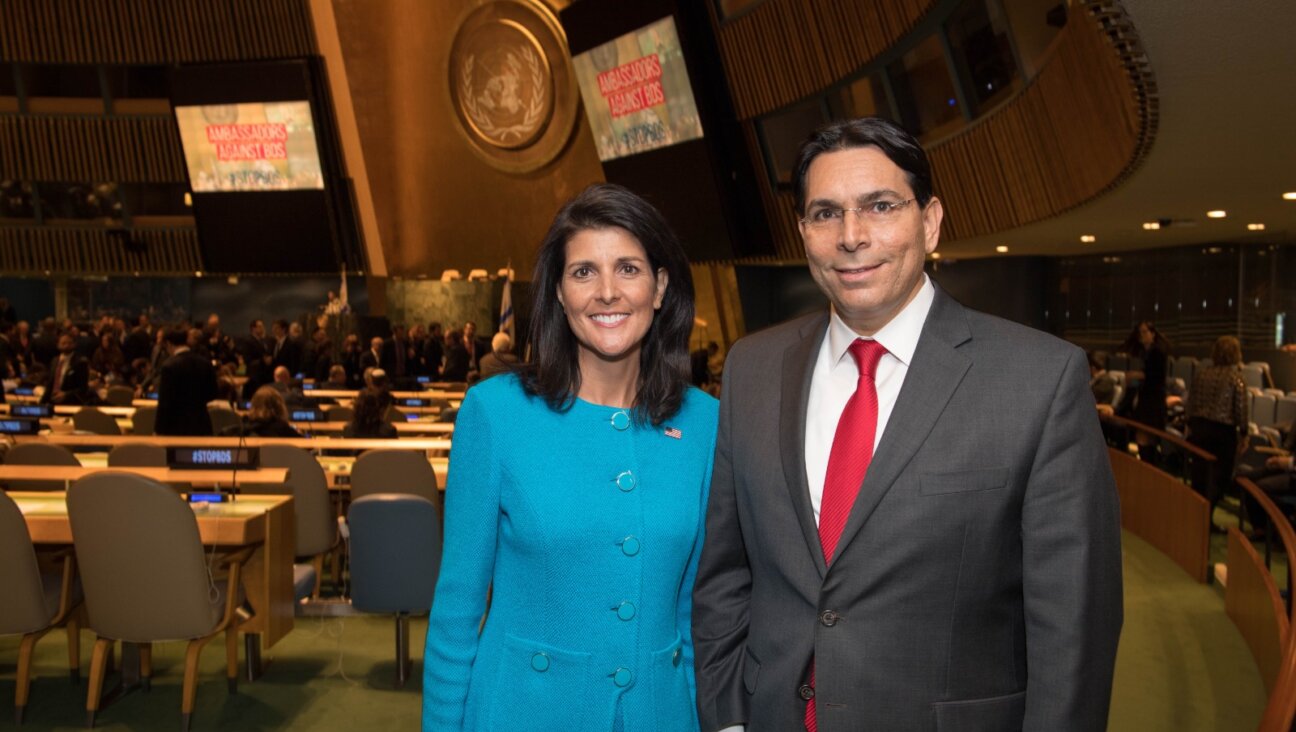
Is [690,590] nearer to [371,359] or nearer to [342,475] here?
[342,475]

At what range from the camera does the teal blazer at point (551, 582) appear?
196 cm

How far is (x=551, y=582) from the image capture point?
6.48 ft

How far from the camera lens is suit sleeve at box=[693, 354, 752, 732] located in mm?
1922

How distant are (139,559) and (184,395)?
13.5 ft

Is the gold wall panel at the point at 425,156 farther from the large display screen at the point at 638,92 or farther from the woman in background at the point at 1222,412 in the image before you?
the woman in background at the point at 1222,412

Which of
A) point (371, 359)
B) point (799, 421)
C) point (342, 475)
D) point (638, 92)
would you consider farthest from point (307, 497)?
point (638, 92)

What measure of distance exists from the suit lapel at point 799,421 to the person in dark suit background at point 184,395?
6881mm

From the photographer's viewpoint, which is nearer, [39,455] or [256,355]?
[39,455]

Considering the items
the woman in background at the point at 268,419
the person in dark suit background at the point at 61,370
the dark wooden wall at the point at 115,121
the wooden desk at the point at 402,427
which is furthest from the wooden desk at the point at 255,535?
the dark wooden wall at the point at 115,121

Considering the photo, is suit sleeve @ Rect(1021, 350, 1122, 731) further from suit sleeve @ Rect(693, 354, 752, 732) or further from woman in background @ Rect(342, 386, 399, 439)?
woman in background @ Rect(342, 386, 399, 439)

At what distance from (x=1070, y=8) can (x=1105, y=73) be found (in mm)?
842

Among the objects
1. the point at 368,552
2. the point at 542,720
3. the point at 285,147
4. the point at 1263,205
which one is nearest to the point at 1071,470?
the point at 542,720

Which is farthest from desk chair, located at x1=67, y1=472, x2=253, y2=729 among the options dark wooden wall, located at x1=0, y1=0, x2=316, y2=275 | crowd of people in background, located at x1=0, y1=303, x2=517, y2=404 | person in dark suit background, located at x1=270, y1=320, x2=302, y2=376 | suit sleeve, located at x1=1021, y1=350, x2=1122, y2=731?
dark wooden wall, located at x1=0, y1=0, x2=316, y2=275

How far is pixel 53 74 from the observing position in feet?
74.7
